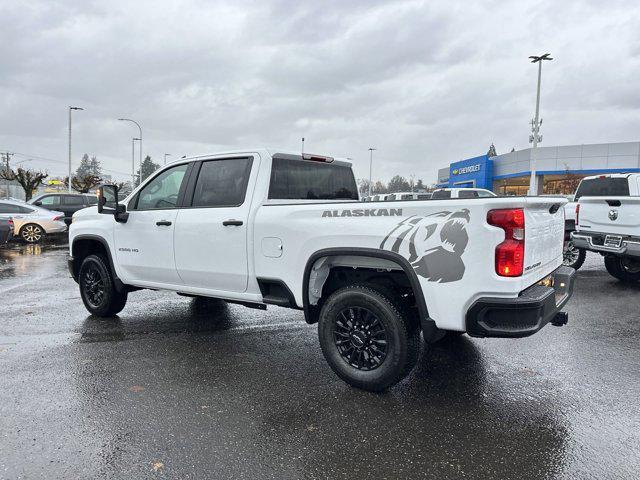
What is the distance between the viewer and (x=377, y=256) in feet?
12.0

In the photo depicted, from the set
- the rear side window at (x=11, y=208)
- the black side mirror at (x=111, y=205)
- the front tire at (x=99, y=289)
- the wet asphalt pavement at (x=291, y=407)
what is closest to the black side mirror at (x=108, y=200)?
the black side mirror at (x=111, y=205)

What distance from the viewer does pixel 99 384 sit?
4039 millimetres


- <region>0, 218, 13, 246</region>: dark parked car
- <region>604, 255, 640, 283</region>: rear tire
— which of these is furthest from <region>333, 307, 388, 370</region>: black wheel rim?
<region>0, 218, 13, 246</region>: dark parked car

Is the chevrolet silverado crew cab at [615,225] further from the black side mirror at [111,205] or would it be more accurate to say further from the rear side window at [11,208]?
the rear side window at [11,208]

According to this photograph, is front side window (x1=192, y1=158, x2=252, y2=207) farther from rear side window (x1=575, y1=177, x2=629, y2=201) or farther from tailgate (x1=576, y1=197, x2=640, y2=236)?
rear side window (x1=575, y1=177, x2=629, y2=201)

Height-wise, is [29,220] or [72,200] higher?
[72,200]

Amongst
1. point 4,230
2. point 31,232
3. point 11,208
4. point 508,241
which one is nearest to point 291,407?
point 508,241

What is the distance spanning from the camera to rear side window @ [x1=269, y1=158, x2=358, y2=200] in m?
4.74

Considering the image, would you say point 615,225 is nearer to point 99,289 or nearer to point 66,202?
point 99,289

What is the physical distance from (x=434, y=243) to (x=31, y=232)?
54.5 ft

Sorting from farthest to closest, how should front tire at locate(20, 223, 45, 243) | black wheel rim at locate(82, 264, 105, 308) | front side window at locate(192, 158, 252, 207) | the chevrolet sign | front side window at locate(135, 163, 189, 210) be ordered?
the chevrolet sign < front tire at locate(20, 223, 45, 243) < black wheel rim at locate(82, 264, 105, 308) < front side window at locate(135, 163, 189, 210) < front side window at locate(192, 158, 252, 207)

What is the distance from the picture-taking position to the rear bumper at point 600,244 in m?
7.96

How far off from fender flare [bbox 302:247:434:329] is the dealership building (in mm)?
34503

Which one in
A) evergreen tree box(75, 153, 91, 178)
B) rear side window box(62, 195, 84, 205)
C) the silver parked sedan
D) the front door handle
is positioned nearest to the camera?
the front door handle
